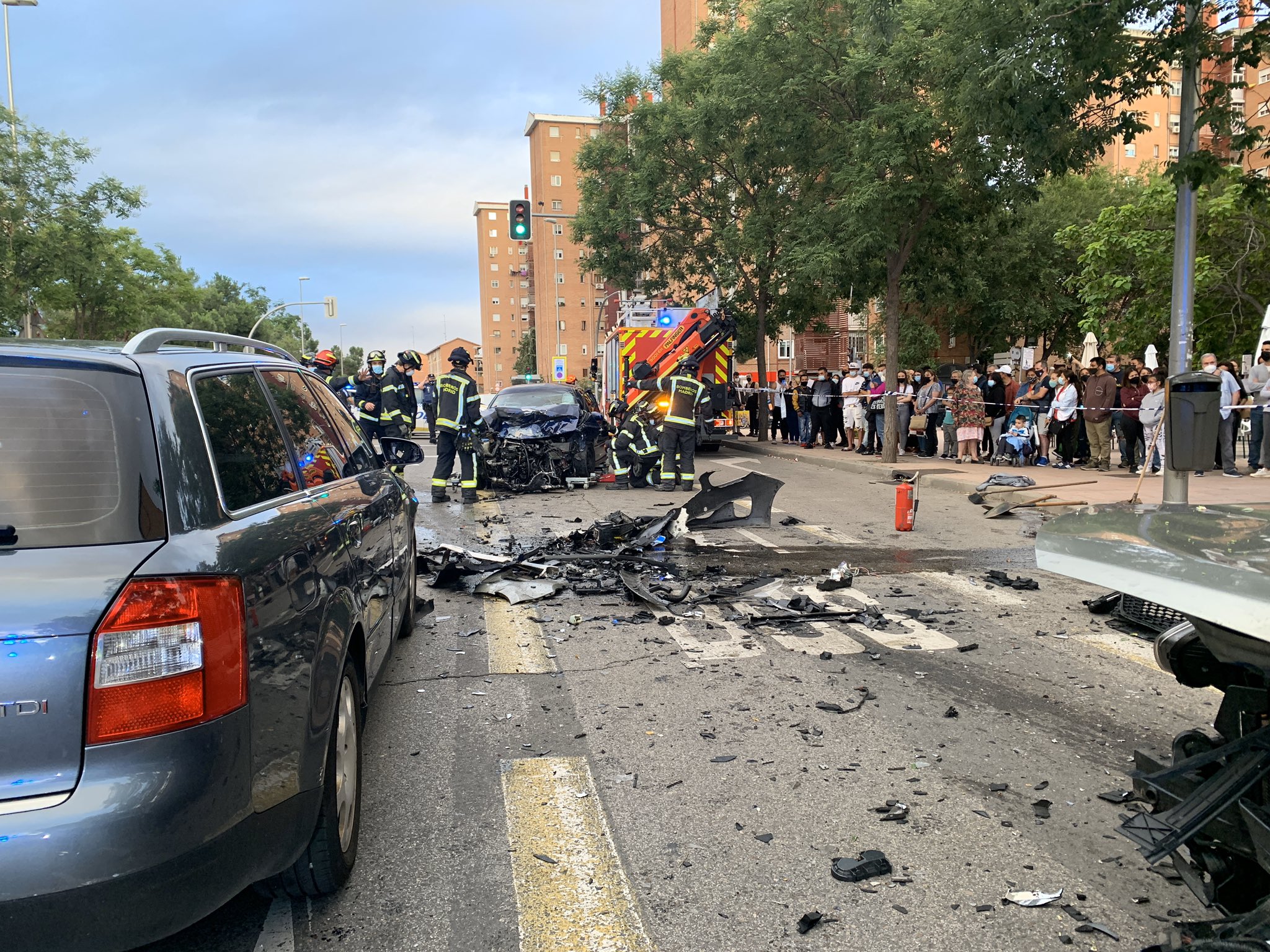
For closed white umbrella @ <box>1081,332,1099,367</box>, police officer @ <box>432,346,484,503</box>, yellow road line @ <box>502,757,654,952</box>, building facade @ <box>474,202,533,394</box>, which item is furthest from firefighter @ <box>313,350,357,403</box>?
building facade @ <box>474,202,533,394</box>

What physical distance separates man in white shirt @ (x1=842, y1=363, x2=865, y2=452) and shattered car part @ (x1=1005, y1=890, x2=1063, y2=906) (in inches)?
732

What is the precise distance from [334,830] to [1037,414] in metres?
16.9

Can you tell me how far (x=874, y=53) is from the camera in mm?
16172

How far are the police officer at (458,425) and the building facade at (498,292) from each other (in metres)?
137

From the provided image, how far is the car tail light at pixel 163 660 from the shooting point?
6.85 ft

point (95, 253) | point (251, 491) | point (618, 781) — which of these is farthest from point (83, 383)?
point (95, 253)

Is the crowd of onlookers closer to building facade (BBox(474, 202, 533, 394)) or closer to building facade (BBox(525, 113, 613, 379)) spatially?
building facade (BBox(525, 113, 613, 379))

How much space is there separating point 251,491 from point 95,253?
106ft

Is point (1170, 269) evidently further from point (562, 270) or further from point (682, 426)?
point (562, 270)

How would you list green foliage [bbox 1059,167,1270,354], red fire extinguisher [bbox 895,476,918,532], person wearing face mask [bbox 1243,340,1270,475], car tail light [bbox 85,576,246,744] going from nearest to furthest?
car tail light [bbox 85,576,246,744]
red fire extinguisher [bbox 895,476,918,532]
person wearing face mask [bbox 1243,340,1270,475]
green foliage [bbox 1059,167,1270,354]

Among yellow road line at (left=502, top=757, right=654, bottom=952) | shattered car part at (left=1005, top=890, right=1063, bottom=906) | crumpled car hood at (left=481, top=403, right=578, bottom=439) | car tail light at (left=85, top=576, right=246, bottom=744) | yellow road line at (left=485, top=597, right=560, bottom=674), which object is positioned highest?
crumpled car hood at (left=481, top=403, right=578, bottom=439)

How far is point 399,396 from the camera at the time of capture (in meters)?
14.0

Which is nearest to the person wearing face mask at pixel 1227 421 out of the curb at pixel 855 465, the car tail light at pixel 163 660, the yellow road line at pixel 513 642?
the curb at pixel 855 465

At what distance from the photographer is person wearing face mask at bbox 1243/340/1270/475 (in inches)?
561
